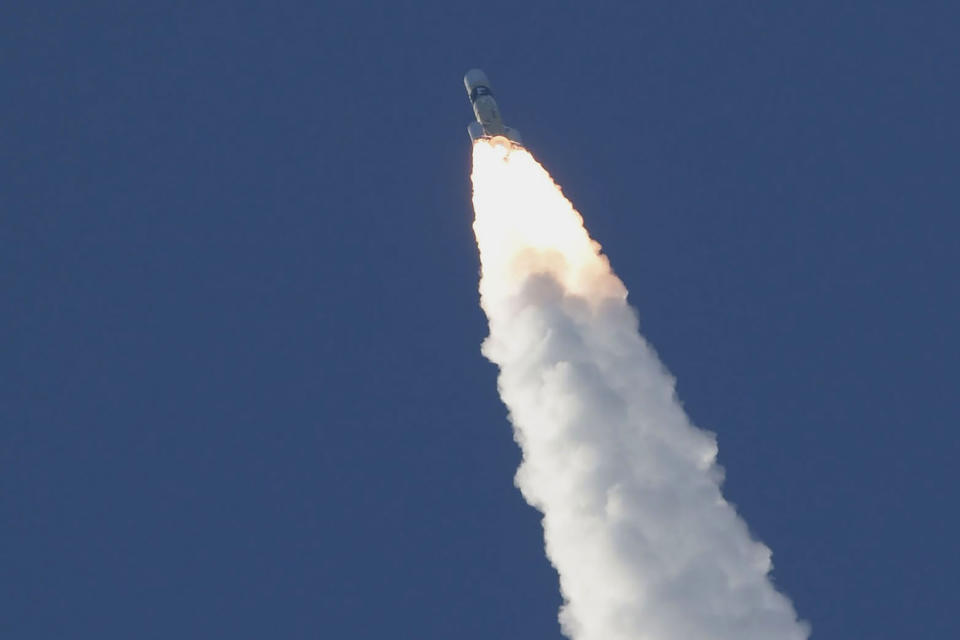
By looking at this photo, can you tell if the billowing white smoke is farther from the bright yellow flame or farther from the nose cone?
the nose cone

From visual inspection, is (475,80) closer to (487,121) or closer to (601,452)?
(487,121)

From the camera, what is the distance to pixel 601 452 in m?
117

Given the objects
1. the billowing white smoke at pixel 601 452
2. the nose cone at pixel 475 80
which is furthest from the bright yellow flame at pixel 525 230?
the nose cone at pixel 475 80

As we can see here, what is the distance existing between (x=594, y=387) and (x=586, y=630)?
32.2 feet

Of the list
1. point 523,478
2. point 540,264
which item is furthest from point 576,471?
point 540,264

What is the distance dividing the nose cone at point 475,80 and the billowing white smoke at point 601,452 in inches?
101

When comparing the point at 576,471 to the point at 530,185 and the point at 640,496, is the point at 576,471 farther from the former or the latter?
the point at 530,185

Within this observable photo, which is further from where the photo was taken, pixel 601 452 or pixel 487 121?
pixel 487 121

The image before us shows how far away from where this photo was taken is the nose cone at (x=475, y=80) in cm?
12545

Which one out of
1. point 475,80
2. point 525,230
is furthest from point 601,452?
point 475,80

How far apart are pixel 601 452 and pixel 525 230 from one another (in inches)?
469

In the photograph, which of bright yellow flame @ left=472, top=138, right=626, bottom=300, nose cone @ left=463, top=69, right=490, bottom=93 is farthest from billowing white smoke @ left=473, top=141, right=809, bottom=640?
nose cone @ left=463, top=69, right=490, bottom=93

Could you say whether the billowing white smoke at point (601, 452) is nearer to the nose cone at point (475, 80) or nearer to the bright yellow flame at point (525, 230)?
the bright yellow flame at point (525, 230)

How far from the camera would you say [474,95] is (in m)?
125
